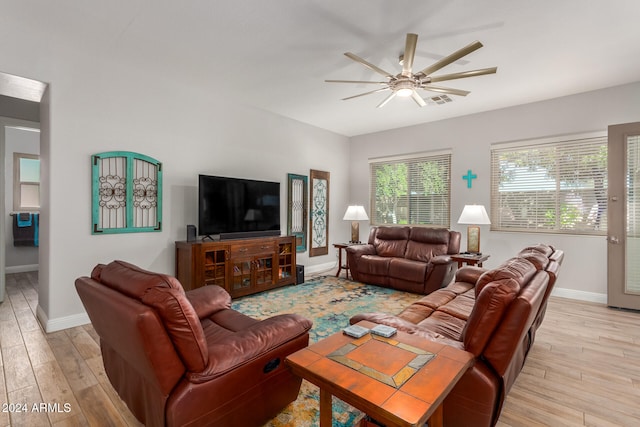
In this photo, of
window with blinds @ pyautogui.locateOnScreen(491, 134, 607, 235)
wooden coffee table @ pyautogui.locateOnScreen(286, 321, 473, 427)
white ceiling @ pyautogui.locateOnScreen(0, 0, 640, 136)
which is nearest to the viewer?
wooden coffee table @ pyautogui.locateOnScreen(286, 321, 473, 427)

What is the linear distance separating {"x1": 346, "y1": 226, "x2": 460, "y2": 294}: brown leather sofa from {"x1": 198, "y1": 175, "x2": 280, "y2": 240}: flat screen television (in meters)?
1.52

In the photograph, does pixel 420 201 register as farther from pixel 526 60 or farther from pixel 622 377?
pixel 622 377

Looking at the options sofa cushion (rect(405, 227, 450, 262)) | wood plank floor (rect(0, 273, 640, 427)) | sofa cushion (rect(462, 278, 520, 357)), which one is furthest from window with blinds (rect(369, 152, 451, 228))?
sofa cushion (rect(462, 278, 520, 357))

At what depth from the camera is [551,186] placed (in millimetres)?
4484

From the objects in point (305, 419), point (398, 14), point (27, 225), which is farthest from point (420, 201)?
point (27, 225)

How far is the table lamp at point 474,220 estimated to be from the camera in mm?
4262

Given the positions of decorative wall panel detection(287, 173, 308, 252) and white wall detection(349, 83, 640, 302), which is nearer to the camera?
white wall detection(349, 83, 640, 302)

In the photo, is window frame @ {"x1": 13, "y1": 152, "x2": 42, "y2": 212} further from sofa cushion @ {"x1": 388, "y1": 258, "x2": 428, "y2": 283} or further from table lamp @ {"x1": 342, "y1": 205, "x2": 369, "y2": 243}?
sofa cushion @ {"x1": 388, "y1": 258, "x2": 428, "y2": 283}

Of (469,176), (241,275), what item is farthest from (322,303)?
(469,176)

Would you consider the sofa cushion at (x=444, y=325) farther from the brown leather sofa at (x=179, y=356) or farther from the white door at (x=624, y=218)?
the white door at (x=624, y=218)

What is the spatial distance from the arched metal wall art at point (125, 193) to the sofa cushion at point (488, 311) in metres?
3.65

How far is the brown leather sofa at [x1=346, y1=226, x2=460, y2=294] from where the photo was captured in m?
4.34

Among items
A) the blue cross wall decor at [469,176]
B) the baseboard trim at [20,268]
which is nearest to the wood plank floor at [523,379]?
the blue cross wall decor at [469,176]

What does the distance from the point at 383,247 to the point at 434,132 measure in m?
2.36
